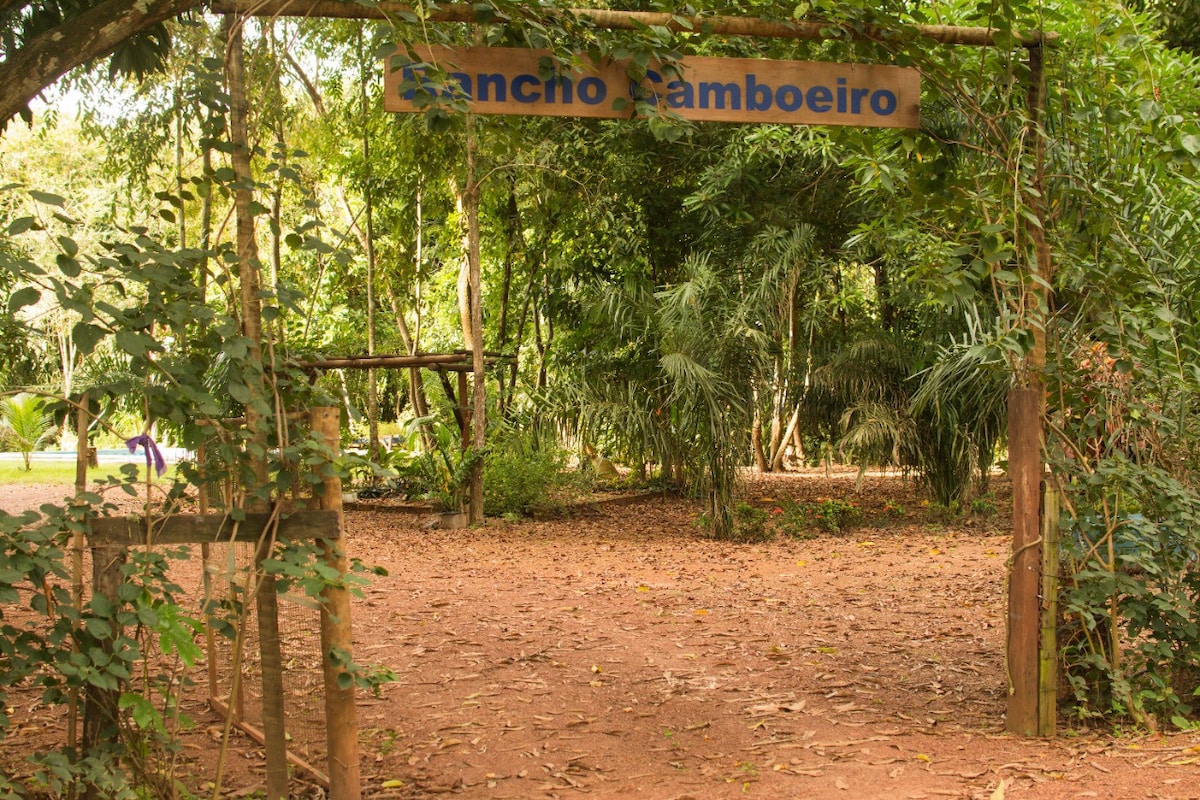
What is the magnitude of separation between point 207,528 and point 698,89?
2364mm

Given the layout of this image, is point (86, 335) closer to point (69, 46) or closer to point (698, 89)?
point (69, 46)

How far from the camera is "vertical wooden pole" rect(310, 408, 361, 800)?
3166mm

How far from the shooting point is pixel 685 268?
447 inches

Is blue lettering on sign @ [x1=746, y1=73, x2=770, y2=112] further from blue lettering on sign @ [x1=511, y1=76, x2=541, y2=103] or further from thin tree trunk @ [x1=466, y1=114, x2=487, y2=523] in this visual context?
thin tree trunk @ [x1=466, y1=114, x2=487, y2=523]

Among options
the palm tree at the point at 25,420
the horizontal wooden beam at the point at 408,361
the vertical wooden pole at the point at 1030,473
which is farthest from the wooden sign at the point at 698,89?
the palm tree at the point at 25,420

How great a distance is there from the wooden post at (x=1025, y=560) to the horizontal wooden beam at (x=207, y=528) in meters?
2.54

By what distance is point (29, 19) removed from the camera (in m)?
4.38

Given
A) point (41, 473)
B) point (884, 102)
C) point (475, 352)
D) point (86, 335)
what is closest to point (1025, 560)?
point (884, 102)

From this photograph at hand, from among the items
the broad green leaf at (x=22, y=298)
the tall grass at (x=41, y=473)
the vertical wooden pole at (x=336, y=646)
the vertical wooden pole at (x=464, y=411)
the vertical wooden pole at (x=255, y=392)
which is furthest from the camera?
the tall grass at (x=41, y=473)

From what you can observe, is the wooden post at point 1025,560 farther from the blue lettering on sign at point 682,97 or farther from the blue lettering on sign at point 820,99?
the blue lettering on sign at point 682,97

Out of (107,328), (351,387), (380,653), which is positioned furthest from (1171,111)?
(351,387)

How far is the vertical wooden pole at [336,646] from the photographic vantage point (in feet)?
10.4

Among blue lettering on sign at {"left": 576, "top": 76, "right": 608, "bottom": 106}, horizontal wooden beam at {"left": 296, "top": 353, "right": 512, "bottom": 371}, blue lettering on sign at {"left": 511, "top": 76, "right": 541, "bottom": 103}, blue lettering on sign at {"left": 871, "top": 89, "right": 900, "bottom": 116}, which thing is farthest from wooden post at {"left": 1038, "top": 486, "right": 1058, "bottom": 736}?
horizontal wooden beam at {"left": 296, "top": 353, "right": 512, "bottom": 371}

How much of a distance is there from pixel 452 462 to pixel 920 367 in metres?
5.04
